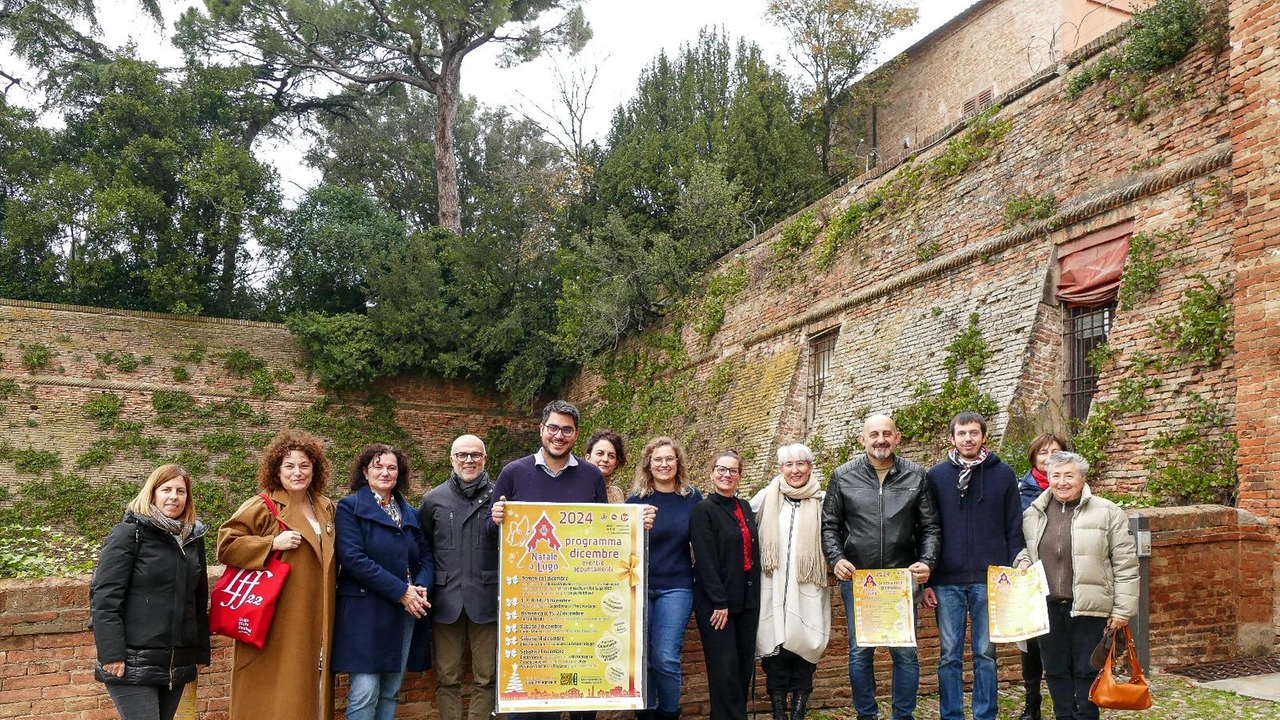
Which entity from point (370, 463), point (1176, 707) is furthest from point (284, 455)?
point (1176, 707)

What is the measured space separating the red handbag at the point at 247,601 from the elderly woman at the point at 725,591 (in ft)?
6.77

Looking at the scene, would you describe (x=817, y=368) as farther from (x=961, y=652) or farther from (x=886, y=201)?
(x=961, y=652)

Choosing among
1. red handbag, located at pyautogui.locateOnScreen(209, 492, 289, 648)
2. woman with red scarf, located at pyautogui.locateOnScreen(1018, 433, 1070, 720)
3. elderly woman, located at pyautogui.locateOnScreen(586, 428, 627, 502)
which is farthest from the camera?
woman with red scarf, located at pyautogui.locateOnScreen(1018, 433, 1070, 720)

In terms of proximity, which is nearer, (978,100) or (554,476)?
(554,476)

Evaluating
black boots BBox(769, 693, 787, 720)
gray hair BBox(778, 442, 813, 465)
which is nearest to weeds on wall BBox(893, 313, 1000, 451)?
gray hair BBox(778, 442, 813, 465)

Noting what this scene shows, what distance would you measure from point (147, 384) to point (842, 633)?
63.1 feet

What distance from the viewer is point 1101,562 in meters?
4.54

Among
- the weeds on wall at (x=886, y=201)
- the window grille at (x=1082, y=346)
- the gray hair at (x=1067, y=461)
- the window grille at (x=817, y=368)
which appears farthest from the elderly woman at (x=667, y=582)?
the window grille at (x=817, y=368)

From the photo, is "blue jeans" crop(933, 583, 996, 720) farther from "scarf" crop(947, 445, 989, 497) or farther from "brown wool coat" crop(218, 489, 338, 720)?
"brown wool coat" crop(218, 489, 338, 720)

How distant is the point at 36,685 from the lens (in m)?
4.43

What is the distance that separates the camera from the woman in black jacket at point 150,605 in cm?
376

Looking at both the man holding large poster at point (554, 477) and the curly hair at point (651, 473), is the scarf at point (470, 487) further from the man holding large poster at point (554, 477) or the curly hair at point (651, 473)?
the curly hair at point (651, 473)

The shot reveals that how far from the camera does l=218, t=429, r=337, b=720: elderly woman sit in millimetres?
4090

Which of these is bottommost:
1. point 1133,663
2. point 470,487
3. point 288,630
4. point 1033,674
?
point 1033,674
